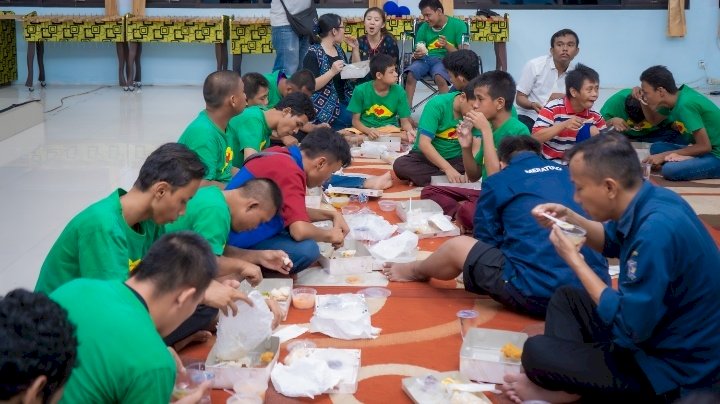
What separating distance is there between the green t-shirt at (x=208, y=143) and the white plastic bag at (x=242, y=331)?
4.59 ft

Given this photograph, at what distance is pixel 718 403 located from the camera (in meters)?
1.18

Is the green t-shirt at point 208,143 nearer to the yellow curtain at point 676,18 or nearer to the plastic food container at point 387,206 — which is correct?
the plastic food container at point 387,206

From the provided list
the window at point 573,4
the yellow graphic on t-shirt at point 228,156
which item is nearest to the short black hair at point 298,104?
the yellow graphic on t-shirt at point 228,156

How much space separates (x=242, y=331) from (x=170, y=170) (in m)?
0.59

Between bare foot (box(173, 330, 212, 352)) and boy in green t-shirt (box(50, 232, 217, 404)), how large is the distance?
38.4 inches

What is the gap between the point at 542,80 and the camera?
6750 millimetres

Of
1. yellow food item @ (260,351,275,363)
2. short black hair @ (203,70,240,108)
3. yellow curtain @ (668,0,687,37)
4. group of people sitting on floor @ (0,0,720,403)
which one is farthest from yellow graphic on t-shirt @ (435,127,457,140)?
yellow curtain @ (668,0,687,37)

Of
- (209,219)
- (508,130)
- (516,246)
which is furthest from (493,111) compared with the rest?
(209,219)

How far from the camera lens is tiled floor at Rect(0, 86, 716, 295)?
446 centimetres

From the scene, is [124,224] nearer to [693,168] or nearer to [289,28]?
[693,168]

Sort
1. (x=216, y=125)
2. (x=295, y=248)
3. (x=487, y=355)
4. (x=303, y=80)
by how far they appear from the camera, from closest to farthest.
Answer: (x=487, y=355) < (x=295, y=248) < (x=216, y=125) < (x=303, y=80)

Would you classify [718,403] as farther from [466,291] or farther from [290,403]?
[466,291]

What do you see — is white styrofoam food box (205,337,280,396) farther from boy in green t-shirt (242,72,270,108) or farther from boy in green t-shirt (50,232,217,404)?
boy in green t-shirt (242,72,270,108)

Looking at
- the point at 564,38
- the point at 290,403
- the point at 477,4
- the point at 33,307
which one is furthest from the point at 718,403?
the point at 477,4
